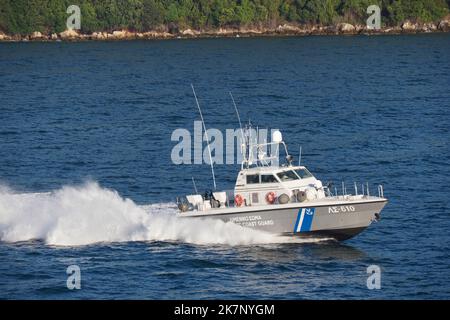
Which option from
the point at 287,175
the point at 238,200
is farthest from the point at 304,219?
the point at 238,200

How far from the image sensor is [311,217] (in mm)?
46125

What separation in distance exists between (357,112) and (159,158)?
1099 inches

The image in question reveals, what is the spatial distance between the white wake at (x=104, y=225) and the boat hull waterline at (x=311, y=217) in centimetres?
37

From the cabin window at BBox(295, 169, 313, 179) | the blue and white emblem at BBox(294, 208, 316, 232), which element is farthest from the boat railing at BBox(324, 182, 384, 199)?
the blue and white emblem at BBox(294, 208, 316, 232)

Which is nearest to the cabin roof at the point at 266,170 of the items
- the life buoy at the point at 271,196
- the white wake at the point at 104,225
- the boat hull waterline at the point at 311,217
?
the life buoy at the point at 271,196

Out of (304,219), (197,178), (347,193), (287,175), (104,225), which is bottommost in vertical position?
(304,219)

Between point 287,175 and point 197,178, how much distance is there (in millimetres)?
16052

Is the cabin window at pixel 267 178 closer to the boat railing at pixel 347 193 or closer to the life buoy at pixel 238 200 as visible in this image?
the life buoy at pixel 238 200

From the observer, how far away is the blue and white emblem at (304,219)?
151 feet

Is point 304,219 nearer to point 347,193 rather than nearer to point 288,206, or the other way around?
point 288,206

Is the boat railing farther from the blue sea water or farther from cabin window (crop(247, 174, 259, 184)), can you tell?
cabin window (crop(247, 174, 259, 184))

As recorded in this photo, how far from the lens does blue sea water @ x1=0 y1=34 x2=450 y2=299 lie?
42812mm

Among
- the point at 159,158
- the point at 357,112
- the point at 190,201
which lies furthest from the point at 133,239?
the point at 357,112
